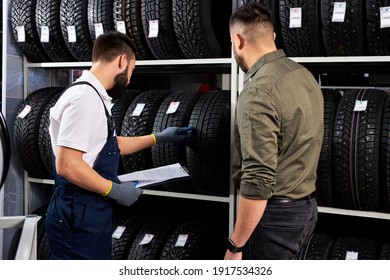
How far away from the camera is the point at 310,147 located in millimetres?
2400

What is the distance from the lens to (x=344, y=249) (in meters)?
3.12

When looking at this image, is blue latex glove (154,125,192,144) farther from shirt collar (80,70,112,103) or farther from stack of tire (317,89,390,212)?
stack of tire (317,89,390,212)

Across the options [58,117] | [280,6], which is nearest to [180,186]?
[58,117]

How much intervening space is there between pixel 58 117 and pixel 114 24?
1.15 metres

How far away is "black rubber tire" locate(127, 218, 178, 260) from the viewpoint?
3516 millimetres

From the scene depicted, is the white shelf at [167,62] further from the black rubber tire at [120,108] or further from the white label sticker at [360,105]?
the white label sticker at [360,105]

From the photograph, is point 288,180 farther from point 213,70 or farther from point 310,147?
point 213,70

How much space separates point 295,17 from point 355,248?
145cm

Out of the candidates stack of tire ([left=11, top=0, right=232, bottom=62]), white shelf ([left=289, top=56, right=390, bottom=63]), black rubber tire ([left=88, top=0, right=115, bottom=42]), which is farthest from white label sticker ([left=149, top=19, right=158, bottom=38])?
white shelf ([left=289, top=56, right=390, bottom=63])

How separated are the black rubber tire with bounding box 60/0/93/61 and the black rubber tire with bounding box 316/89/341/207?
1.78 meters

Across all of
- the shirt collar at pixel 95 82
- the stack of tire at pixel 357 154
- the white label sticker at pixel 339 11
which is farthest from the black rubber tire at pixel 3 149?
the white label sticker at pixel 339 11

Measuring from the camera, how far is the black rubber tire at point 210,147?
125 inches

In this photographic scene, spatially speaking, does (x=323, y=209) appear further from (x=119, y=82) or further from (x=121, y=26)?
(x=121, y=26)
